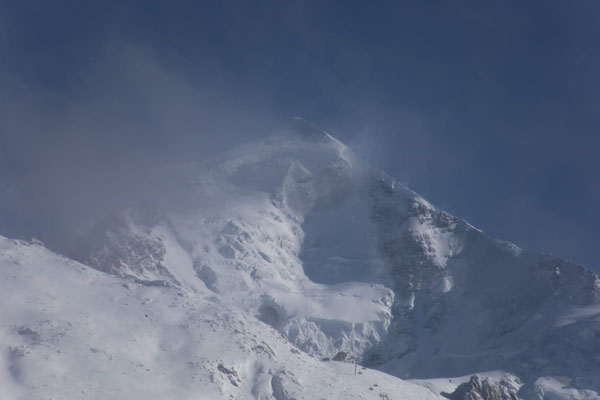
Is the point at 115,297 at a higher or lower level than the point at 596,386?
lower

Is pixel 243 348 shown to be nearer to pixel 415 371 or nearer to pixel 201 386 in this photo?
pixel 201 386

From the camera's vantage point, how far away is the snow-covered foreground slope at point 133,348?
97.6 meters

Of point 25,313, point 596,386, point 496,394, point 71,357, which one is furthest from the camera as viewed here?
point 596,386

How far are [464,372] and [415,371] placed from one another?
39.3 feet

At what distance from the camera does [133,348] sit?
110m

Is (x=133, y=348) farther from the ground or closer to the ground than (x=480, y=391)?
closer to the ground

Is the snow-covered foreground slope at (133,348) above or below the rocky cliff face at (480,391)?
below

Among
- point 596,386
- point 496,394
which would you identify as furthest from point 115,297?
point 596,386

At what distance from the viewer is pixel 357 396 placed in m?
115

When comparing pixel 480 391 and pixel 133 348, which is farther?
pixel 480 391

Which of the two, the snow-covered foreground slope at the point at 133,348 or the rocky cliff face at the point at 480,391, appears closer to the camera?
the snow-covered foreground slope at the point at 133,348

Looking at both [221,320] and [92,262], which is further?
[92,262]

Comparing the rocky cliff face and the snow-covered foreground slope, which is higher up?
the rocky cliff face

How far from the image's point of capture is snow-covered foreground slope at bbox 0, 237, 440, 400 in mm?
97625
